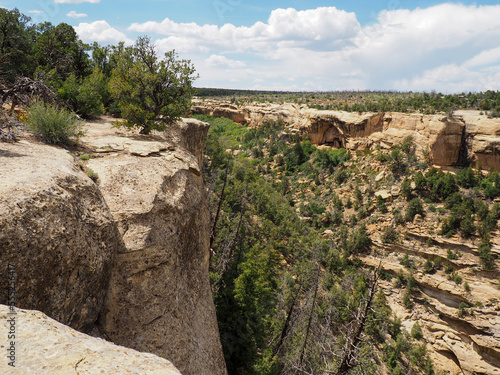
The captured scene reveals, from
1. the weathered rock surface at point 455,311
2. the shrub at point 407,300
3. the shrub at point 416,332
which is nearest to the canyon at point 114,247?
A: the shrub at point 416,332

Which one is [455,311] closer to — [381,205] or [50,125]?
[381,205]

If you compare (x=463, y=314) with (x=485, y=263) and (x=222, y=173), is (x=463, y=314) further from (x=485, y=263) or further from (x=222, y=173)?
(x=222, y=173)

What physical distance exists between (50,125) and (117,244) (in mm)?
5716

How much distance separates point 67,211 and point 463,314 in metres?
38.5

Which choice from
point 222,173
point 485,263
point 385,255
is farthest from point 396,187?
point 222,173

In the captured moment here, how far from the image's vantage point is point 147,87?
13.4m

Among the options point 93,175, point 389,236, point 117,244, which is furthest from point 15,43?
point 389,236

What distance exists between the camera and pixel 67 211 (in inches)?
243

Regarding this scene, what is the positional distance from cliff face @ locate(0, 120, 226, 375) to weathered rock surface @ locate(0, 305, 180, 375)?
1.15 meters

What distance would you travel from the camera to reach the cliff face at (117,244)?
5.45m

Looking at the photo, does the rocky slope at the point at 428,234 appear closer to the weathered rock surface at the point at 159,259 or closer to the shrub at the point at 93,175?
the weathered rock surface at the point at 159,259

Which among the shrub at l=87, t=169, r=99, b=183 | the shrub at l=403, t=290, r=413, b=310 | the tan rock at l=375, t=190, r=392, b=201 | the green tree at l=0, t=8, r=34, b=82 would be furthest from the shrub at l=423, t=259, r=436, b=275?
the green tree at l=0, t=8, r=34, b=82

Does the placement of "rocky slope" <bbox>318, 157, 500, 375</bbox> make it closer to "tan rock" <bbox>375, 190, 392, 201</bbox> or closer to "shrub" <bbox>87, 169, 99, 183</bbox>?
"tan rock" <bbox>375, 190, 392, 201</bbox>

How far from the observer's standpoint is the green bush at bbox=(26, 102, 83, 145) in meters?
10.1
